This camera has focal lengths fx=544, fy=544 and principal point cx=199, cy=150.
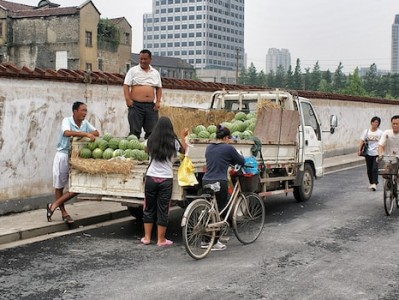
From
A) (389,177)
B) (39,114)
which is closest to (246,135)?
(389,177)

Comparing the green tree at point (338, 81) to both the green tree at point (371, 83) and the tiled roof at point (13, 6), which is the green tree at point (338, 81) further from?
the tiled roof at point (13, 6)

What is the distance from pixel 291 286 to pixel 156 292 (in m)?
1.44

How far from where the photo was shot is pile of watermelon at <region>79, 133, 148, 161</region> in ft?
27.0

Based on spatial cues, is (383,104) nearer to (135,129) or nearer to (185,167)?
(135,129)

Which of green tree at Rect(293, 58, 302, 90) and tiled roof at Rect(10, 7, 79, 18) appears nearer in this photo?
tiled roof at Rect(10, 7, 79, 18)

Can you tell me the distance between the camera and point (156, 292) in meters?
5.55

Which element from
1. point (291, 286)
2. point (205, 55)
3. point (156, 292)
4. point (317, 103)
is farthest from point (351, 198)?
point (205, 55)

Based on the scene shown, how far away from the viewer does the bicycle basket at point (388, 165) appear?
10305 mm

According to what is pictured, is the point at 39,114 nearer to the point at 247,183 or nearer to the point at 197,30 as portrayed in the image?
the point at 247,183

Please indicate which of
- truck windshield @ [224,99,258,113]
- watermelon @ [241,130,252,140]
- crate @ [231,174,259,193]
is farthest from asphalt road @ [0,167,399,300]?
truck windshield @ [224,99,258,113]

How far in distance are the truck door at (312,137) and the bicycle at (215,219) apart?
12.3ft

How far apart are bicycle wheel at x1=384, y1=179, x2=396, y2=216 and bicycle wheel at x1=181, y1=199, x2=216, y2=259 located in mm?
4420

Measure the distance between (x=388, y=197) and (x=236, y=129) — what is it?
3160 mm

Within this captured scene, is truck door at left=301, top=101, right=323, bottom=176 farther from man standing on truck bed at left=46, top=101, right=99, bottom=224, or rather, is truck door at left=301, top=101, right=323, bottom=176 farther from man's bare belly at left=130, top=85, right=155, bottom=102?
man standing on truck bed at left=46, top=101, right=99, bottom=224
